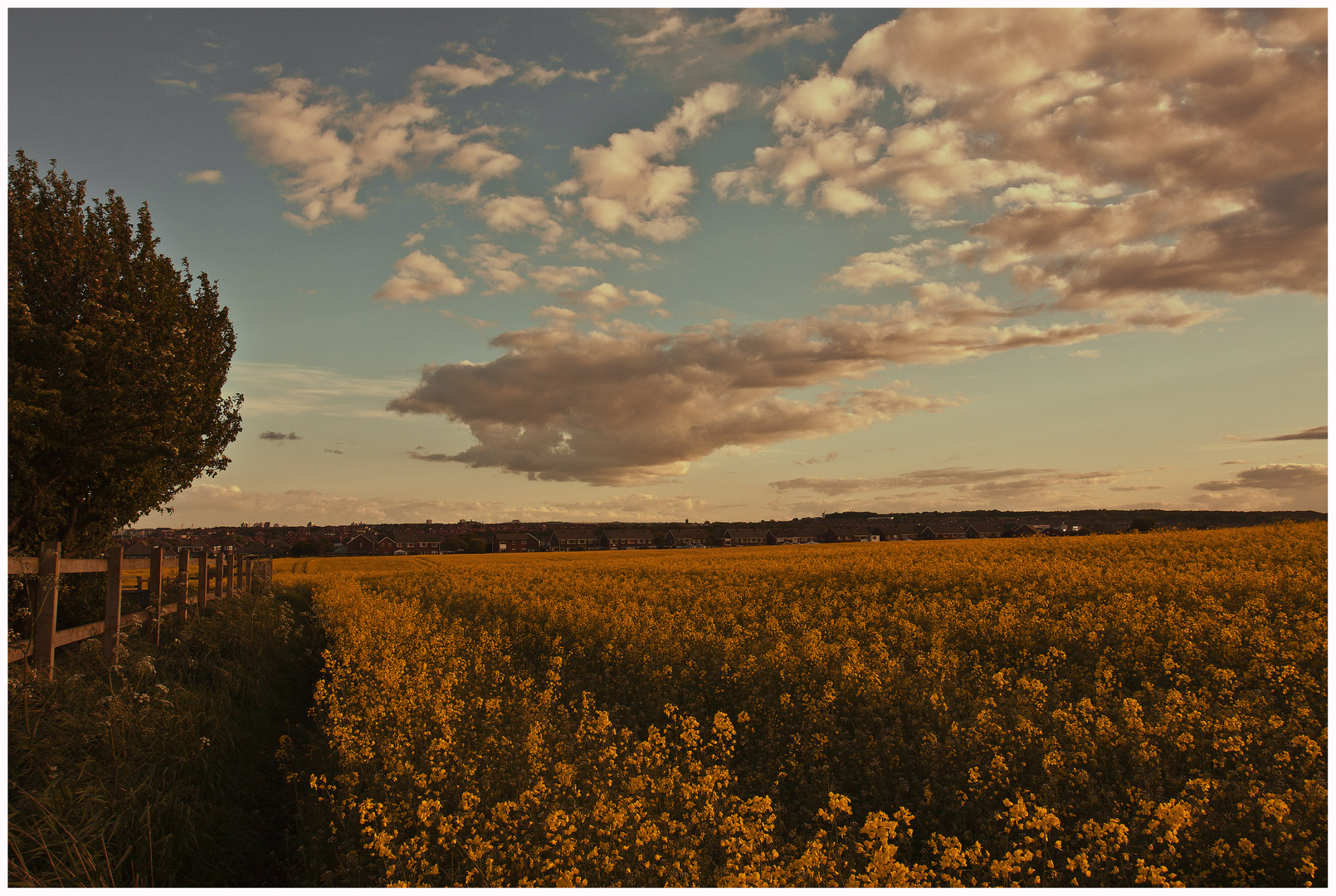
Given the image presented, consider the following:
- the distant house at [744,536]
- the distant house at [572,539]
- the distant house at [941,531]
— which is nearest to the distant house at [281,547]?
the distant house at [572,539]

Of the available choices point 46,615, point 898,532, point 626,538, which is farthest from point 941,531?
point 46,615

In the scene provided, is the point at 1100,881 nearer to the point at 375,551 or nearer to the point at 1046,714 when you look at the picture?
the point at 1046,714

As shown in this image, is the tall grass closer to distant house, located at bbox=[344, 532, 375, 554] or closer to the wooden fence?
the wooden fence

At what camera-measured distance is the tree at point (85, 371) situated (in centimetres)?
1055

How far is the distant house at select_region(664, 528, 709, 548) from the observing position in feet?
319

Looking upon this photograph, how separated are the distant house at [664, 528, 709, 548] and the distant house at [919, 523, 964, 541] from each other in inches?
1109

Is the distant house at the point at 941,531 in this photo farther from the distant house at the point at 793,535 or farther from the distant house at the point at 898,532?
the distant house at the point at 793,535

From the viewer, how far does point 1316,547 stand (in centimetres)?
1697

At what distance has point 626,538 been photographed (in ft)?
326

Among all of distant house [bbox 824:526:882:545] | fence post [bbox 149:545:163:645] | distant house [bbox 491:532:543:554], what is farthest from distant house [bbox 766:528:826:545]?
fence post [bbox 149:545:163:645]

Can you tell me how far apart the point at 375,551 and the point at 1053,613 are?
294 feet

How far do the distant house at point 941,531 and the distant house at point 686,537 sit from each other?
92.4 feet

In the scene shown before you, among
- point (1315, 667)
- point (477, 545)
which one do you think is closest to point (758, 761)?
point (1315, 667)

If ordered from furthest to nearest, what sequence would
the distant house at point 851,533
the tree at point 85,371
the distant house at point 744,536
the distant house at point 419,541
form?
1. the distant house at point 744,536
2. the distant house at point 419,541
3. the distant house at point 851,533
4. the tree at point 85,371
